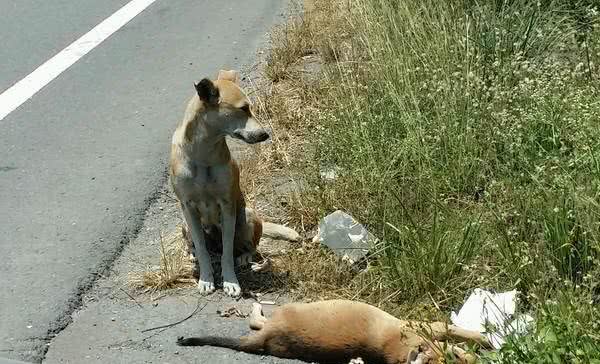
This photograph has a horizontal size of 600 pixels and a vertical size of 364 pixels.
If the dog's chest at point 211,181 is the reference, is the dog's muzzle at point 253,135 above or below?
above

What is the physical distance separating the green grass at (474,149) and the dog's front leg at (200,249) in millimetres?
831

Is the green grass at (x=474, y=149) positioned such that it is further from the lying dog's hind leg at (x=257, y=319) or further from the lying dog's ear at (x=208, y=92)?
the lying dog's ear at (x=208, y=92)

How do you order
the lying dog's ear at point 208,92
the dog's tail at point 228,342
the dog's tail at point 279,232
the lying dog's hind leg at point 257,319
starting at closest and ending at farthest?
the dog's tail at point 228,342
the lying dog's hind leg at point 257,319
the lying dog's ear at point 208,92
the dog's tail at point 279,232

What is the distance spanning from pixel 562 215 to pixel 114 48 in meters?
5.47

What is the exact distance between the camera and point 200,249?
5.38 m

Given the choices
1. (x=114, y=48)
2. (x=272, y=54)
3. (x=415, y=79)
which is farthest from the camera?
(x=114, y=48)

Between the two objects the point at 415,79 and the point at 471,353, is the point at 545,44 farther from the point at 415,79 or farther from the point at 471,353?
the point at 471,353

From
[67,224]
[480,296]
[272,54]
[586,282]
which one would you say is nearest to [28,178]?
[67,224]

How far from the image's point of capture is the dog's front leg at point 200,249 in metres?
5.29

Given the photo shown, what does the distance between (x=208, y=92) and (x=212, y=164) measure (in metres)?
0.40

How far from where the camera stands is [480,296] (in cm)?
475

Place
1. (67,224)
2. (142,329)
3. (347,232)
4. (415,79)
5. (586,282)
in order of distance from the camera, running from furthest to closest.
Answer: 1. (415,79)
2. (67,224)
3. (347,232)
4. (142,329)
5. (586,282)

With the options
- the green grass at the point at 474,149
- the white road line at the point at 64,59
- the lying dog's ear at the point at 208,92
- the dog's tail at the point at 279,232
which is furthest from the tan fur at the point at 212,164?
the white road line at the point at 64,59

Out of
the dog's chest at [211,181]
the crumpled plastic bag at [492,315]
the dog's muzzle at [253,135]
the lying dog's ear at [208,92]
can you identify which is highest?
the lying dog's ear at [208,92]
